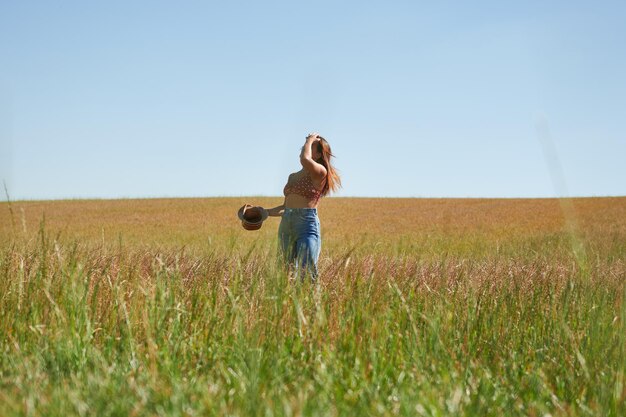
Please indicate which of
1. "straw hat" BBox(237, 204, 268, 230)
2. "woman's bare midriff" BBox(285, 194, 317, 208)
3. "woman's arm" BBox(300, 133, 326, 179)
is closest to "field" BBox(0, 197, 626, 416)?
"woman's bare midriff" BBox(285, 194, 317, 208)

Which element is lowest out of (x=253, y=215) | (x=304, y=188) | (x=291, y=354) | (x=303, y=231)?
(x=291, y=354)

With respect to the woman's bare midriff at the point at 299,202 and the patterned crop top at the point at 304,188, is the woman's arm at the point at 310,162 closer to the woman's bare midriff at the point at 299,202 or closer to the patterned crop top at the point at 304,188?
the patterned crop top at the point at 304,188

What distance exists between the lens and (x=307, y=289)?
4.38m

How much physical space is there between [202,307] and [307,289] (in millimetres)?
681

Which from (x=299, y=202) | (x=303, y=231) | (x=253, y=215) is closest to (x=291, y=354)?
(x=303, y=231)

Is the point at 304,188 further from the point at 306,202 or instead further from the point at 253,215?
the point at 253,215

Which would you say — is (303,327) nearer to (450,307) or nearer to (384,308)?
(384,308)

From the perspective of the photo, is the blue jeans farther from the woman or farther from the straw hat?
the straw hat

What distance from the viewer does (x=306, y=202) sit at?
5824 mm

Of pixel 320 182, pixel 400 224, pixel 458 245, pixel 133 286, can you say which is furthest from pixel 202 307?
pixel 400 224

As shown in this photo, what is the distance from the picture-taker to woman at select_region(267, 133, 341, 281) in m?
5.73

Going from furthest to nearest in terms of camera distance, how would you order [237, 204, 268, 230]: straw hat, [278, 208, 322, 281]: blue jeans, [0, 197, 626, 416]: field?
[237, 204, 268, 230]: straw hat → [278, 208, 322, 281]: blue jeans → [0, 197, 626, 416]: field

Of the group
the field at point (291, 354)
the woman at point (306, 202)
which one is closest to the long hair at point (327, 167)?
the woman at point (306, 202)

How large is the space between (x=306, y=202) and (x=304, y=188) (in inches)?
4.7
